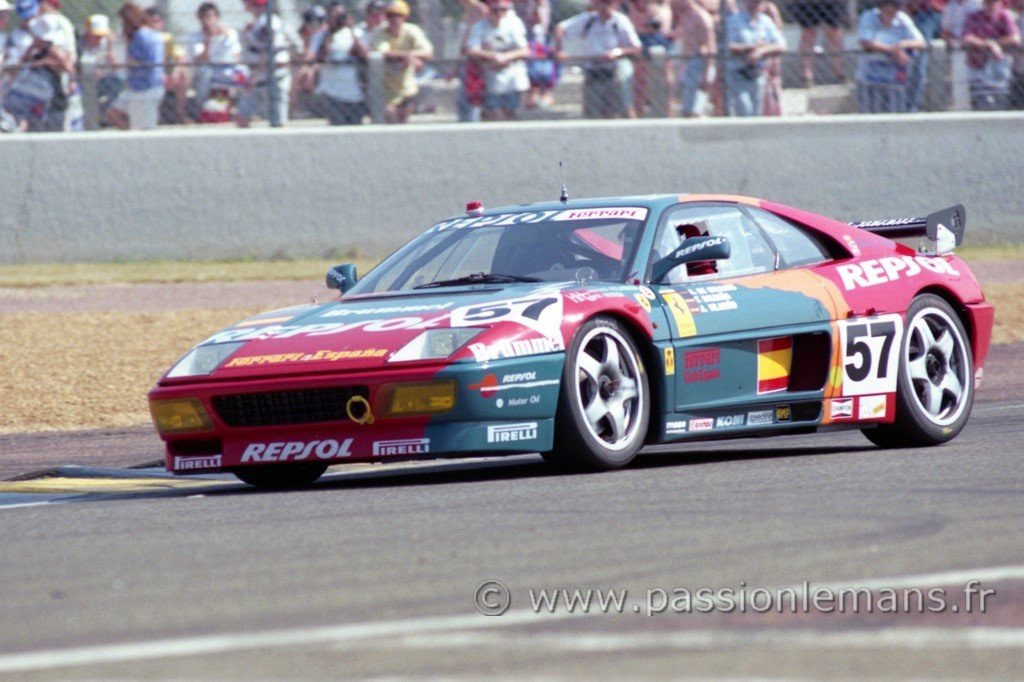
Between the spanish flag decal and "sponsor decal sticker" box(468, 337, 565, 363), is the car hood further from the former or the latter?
the spanish flag decal

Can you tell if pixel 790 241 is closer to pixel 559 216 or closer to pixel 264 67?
pixel 559 216

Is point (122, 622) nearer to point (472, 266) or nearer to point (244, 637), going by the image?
point (244, 637)

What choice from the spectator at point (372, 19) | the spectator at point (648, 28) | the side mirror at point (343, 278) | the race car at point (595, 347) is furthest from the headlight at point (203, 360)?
the spectator at point (648, 28)

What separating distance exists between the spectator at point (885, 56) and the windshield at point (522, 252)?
9.17m

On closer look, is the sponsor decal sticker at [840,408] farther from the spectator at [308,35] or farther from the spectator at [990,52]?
the spectator at [990,52]

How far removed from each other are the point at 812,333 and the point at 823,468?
909 millimetres

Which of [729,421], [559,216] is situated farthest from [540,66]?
[729,421]

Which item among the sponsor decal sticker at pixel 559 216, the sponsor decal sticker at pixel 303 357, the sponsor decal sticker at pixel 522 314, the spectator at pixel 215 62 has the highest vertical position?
the spectator at pixel 215 62

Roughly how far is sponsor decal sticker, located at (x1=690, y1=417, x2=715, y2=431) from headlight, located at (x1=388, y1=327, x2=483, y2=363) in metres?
1.11

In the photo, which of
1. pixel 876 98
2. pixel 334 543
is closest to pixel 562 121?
pixel 876 98

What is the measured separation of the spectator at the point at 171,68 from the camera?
16.2 metres

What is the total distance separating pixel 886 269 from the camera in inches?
332

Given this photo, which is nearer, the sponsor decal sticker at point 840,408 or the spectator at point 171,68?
the sponsor decal sticker at point 840,408

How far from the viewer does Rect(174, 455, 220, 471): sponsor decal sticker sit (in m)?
7.17
